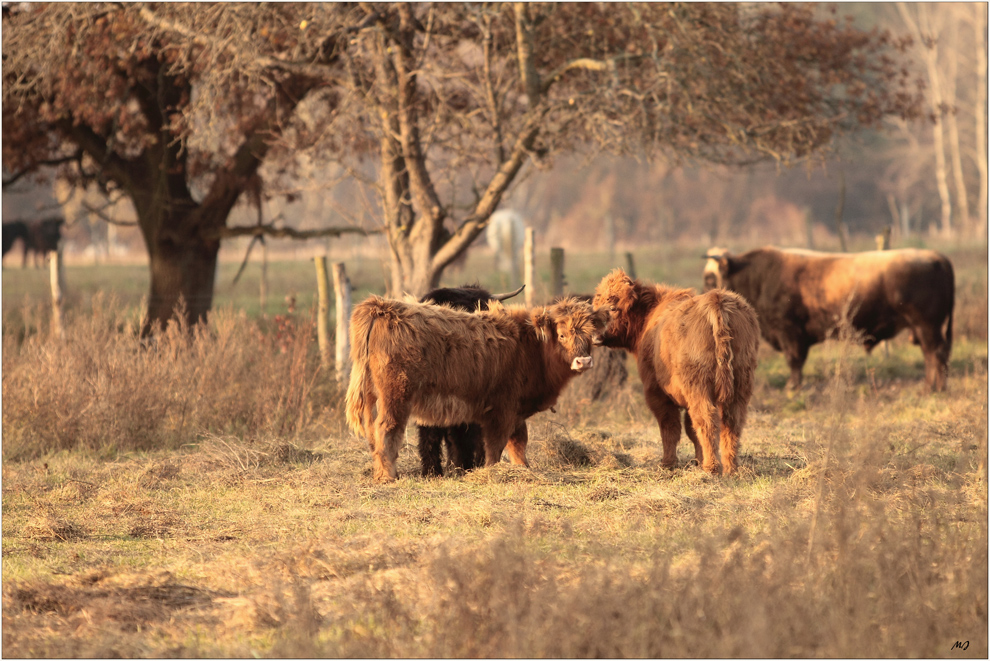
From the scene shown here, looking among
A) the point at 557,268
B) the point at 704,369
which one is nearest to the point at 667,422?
the point at 704,369

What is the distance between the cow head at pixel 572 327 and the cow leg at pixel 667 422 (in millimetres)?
621

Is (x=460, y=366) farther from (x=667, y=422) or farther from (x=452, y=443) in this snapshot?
(x=667, y=422)

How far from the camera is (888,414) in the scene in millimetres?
10250

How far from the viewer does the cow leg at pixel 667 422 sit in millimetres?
7598

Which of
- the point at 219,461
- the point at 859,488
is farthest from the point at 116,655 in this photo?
the point at 219,461

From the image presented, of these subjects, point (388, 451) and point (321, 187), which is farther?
point (321, 187)

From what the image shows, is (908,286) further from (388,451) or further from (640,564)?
(640,564)

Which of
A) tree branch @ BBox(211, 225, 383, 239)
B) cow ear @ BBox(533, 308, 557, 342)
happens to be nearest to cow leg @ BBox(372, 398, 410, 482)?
cow ear @ BBox(533, 308, 557, 342)

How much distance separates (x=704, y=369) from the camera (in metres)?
7.02

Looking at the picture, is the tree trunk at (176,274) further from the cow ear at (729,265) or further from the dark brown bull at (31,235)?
the dark brown bull at (31,235)

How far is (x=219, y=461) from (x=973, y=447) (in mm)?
5928

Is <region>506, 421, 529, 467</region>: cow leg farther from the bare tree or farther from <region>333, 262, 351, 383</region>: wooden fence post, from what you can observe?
the bare tree

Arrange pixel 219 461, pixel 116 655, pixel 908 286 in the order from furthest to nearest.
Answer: pixel 908 286 < pixel 219 461 < pixel 116 655

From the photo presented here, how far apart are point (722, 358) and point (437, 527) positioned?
2.35 metres
